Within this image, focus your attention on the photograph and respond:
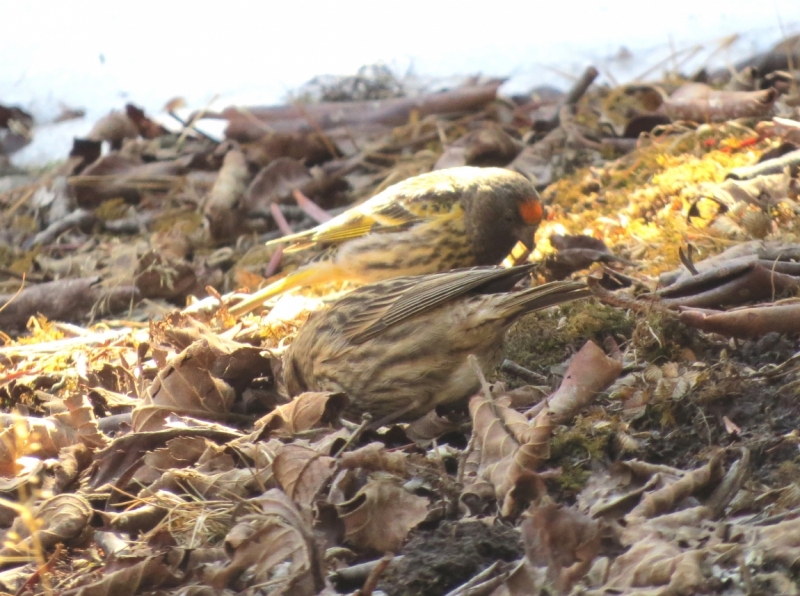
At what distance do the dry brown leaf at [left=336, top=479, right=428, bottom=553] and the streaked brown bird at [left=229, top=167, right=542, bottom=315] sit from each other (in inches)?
97.8

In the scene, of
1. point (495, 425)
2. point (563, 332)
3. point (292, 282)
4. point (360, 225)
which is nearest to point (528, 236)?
point (360, 225)

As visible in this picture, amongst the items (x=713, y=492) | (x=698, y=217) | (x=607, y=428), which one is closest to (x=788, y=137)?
(x=698, y=217)

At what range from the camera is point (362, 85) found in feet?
31.1

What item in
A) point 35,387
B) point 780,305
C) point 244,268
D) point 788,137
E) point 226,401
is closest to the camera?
point 780,305

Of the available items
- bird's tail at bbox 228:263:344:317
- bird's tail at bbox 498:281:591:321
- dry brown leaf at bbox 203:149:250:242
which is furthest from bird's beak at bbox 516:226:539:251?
dry brown leaf at bbox 203:149:250:242

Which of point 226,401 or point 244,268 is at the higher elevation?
point 226,401

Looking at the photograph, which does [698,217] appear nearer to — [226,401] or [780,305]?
[780,305]

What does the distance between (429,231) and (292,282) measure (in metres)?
0.78

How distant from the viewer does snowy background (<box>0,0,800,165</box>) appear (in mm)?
9273

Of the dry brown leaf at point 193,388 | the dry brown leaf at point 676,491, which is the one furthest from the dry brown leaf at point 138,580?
the dry brown leaf at point 676,491

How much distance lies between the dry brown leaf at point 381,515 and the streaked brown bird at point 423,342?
772 mm

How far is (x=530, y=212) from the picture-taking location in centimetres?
511

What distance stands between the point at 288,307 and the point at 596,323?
1727 mm

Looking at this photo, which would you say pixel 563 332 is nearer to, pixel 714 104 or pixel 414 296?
pixel 414 296
